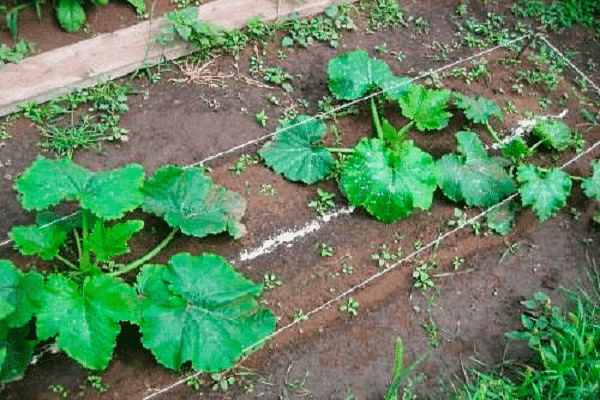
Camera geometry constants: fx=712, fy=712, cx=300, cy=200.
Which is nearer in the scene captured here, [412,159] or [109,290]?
[109,290]

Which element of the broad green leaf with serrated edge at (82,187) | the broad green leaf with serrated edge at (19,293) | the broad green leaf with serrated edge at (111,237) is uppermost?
the broad green leaf with serrated edge at (82,187)

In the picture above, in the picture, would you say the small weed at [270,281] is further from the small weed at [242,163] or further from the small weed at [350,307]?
the small weed at [242,163]

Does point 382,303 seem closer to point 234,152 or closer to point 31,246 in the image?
point 234,152

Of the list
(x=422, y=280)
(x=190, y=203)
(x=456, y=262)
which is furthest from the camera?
(x=456, y=262)

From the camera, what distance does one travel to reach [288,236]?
3889 mm

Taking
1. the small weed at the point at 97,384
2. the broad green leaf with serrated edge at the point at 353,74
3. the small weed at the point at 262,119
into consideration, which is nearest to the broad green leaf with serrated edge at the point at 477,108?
the broad green leaf with serrated edge at the point at 353,74

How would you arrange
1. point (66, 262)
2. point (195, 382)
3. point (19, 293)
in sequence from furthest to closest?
point (66, 262), point (195, 382), point (19, 293)

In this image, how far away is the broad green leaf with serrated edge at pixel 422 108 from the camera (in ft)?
14.2

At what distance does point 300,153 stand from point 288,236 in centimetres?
51

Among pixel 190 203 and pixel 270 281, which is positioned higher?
pixel 190 203

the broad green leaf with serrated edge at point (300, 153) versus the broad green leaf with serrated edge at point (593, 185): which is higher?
the broad green leaf with serrated edge at point (300, 153)

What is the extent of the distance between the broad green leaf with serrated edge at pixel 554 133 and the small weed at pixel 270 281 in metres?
1.94

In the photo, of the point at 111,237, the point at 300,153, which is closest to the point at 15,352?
the point at 111,237

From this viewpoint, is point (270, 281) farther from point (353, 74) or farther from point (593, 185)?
point (593, 185)
